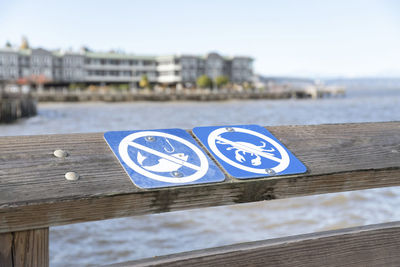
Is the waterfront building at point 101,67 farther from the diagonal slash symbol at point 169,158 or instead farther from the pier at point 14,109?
the diagonal slash symbol at point 169,158

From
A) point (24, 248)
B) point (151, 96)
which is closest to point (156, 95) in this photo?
point (151, 96)

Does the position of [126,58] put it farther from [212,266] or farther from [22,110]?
[212,266]

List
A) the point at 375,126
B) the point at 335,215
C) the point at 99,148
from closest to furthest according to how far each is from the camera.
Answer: the point at 99,148 → the point at 375,126 → the point at 335,215

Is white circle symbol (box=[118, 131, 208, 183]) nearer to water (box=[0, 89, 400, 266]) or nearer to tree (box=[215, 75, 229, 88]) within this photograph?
water (box=[0, 89, 400, 266])

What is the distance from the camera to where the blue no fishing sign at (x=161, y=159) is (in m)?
1.45

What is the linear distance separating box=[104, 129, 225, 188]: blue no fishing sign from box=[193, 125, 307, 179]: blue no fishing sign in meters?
0.05

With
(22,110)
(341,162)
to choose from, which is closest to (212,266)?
(341,162)

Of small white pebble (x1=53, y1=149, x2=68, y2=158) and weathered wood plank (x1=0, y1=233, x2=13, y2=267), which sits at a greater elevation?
small white pebble (x1=53, y1=149, x2=68, y2=158)

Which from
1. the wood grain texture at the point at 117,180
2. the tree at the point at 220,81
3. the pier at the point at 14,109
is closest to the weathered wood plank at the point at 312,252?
the wood grain texture at the point at 117,180

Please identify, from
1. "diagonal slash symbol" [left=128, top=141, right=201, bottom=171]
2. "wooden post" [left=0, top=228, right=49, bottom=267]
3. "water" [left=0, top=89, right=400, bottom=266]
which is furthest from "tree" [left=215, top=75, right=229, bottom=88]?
"wooden post" [left=0, top=228, right=49, bottom=267]

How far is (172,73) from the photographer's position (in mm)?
114125

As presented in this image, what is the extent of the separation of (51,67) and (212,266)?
369ft

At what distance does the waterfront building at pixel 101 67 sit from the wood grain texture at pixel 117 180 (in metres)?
101

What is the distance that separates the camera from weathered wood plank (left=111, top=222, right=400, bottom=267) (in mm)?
1453
